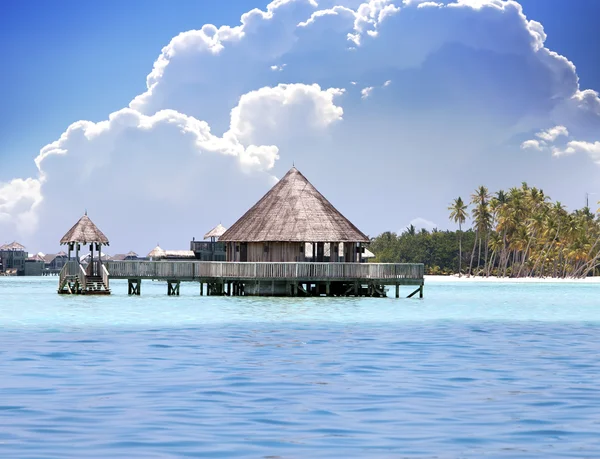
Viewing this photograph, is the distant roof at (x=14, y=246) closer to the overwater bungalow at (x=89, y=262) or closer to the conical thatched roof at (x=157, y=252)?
the conical thatched roof at (x=157, y=252)

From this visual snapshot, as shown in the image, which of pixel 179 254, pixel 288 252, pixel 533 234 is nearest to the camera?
pixel 288 252

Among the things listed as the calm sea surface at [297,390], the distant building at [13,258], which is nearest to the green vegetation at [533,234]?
the distant building at [13,258]

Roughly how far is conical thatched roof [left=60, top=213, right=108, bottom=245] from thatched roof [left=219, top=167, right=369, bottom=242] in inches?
266

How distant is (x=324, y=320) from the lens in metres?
34.1

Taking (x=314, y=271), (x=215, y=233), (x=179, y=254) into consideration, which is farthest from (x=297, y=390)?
(x=179, y=254)

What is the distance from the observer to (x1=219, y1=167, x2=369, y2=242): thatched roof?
5097 centimetres

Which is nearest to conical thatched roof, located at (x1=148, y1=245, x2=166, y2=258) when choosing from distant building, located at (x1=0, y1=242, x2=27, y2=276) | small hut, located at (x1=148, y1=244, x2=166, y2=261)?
small hut, located at (x1=148, y1=244, x2=166, y2=261)

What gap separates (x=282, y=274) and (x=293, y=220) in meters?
3.59

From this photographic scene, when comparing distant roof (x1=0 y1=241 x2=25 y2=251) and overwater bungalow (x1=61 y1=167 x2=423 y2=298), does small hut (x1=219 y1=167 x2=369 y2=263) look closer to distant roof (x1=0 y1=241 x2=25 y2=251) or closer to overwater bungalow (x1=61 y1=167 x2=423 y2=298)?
overwater bungalow (x1=61 y1=167 x2=423 y2=298)

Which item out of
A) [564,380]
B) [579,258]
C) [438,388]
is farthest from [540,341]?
[579,258]

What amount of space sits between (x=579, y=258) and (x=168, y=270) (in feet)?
285

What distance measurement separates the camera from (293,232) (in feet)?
167

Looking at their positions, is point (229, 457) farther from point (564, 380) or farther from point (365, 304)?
point (365, 304)

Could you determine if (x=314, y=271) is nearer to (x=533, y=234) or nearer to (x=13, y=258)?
(x=533, y=234)
